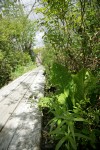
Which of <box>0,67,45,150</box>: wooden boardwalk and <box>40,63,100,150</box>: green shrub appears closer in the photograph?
<box>40,63,100,150</box>: green shrub

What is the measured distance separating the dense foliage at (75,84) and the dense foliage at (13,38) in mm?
1841

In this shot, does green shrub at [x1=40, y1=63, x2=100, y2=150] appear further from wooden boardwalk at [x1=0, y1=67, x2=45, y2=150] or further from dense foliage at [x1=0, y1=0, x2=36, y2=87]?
dense foliage at [x1=0, y1=0, x2=36, y2=87]

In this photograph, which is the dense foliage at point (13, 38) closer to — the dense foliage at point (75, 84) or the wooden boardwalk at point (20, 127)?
the dense foliage at point (75, 84)

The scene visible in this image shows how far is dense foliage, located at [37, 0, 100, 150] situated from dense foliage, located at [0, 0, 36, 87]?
6.04 ft

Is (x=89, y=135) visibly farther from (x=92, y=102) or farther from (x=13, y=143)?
(x=13, y=143)

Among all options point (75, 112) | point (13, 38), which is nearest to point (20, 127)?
point (75, 112)

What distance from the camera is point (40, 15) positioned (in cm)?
477

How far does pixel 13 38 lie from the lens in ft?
92.1

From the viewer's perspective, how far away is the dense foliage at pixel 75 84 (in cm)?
222

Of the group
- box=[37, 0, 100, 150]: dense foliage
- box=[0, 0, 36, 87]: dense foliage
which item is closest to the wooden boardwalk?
box=[37, 0, 100, 150]: dense foliage

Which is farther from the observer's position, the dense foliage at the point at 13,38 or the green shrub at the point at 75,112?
the dense foliage at the point at 13,38

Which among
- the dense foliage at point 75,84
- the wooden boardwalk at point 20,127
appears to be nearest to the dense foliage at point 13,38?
the dense foliage at point 75,84

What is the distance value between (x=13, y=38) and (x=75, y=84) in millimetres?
26306

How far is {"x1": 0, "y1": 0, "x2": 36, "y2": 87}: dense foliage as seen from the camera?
45.5ft
